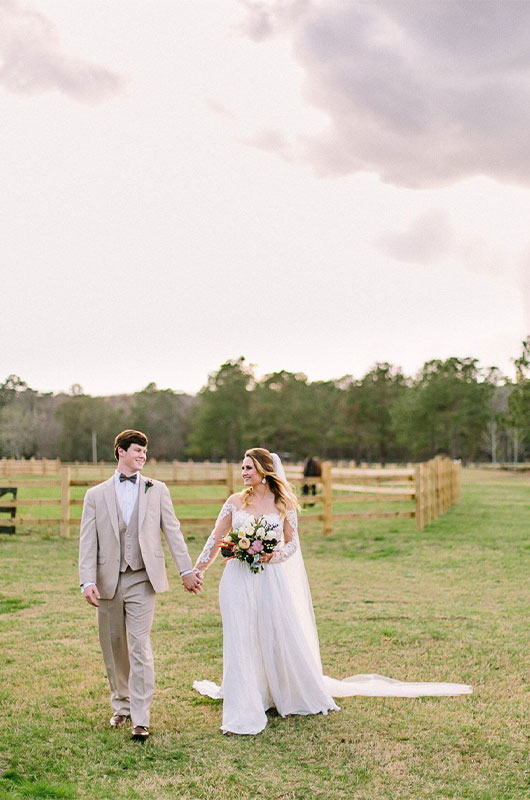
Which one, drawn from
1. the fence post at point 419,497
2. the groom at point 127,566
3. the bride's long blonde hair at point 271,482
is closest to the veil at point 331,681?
the bride's long blonde hair at point 271,482

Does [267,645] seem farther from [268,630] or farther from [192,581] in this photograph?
[192,581]

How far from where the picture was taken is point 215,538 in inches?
235

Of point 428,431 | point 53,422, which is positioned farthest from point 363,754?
point 53,422

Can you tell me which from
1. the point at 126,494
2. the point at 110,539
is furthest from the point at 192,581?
the point at 126,494

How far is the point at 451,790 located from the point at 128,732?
7.14ft

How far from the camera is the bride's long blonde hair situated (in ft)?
19.8

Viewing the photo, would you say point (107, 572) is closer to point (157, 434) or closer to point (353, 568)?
point (353, 568)

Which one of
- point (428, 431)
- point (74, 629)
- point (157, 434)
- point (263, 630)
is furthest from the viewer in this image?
point (157, 434)

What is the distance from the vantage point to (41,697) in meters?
6.08

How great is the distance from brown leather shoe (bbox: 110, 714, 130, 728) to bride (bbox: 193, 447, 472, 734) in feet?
2.30

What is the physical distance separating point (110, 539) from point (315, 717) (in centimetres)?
194

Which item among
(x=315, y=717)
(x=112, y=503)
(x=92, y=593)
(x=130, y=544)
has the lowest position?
(x=315, y=717)

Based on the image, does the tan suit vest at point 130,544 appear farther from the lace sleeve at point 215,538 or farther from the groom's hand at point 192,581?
the lace sleeve at point 215,538

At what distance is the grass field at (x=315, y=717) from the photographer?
444cm
